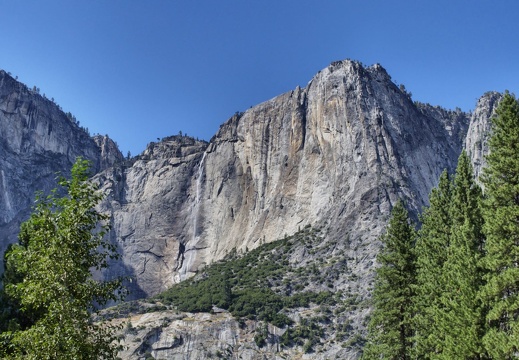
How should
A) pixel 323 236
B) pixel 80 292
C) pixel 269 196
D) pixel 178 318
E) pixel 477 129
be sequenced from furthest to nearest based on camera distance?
pixel 477 129
pixel 269 196
pixel 323 236
pixel 178 318
pixel 80 292

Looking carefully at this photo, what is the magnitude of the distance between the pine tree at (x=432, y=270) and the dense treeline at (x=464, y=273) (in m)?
0.05

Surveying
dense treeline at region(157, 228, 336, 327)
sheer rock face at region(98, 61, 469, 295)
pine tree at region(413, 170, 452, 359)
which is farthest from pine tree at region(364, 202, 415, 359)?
sheer rock face at region(98, 61, 469, 295)

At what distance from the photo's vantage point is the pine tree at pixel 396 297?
108ft

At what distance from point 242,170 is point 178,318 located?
2788 inches

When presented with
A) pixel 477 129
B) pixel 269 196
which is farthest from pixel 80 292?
pixel 477 129

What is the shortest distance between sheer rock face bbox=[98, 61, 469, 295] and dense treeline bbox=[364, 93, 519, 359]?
7706 cm

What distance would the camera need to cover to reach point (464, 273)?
24250 millimetres

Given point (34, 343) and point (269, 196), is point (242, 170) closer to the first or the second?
point (269, 196)

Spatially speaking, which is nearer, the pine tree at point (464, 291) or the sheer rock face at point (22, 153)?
the pine tree at point (464, 291)

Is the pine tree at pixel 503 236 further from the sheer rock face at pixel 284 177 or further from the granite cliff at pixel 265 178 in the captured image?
the sheer rock face at pixel 284 177

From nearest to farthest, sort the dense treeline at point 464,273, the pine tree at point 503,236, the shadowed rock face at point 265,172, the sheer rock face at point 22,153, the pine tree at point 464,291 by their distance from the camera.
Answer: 1. the pine tree at point 503,236
2. the dense treeline at point 464,273
3. the pine tree at point 464,291
4. the shadowed rock face at point 265,172
5. the sheer rock face at point 22,153

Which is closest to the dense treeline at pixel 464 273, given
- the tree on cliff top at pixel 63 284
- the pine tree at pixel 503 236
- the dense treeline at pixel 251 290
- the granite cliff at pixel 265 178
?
the pine tree at pixel 503 236

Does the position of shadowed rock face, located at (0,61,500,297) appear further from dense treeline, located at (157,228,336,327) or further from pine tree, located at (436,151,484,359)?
pine tree, located at (436,151,484,359)

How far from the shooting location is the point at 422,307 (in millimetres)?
30203
